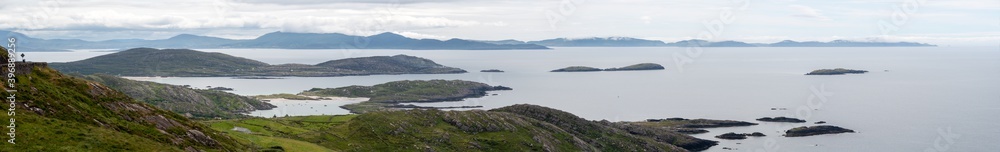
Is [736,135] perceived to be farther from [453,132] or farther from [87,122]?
[87,122]

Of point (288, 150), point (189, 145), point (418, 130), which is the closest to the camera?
point (189, 145)

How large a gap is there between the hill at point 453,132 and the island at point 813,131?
29.5 m

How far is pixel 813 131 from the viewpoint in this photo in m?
191

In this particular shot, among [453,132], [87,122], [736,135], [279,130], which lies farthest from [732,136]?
[87,122]

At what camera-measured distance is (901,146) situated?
174875 mm

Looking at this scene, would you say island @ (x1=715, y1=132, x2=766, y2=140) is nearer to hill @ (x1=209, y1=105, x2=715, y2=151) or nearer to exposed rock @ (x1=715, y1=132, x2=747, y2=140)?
exposed rock @ (x1=715, y1=132, x2=747, y2=140)

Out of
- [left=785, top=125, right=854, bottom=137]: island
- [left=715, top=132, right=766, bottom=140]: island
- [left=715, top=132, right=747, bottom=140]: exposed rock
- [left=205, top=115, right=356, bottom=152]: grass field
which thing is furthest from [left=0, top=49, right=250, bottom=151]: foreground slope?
[left=785, top=125, right=854, bottom=137]: island

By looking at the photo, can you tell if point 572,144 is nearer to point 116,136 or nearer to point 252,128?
point 252,128

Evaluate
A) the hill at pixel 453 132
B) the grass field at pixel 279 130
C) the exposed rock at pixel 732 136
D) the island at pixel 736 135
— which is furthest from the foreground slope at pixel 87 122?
the island at pixel 736 135

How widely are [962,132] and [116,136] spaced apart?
185 metres

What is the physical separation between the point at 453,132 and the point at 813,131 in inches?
3655

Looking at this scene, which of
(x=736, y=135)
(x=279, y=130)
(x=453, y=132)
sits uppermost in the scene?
(x=279, y=130)

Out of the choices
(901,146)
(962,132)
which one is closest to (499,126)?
(901,146)

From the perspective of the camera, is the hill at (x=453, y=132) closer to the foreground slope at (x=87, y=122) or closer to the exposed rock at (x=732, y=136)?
the exposed rock at (x=732, y=136)
